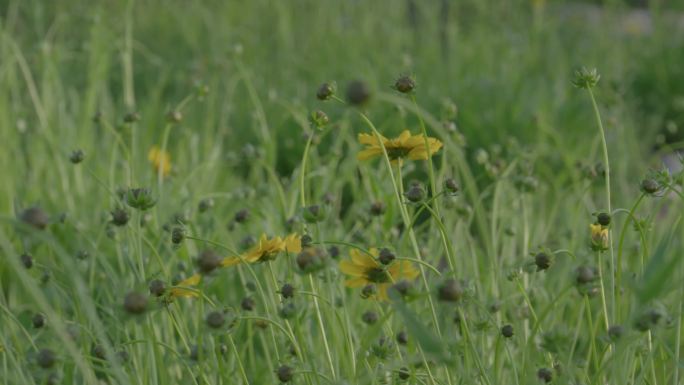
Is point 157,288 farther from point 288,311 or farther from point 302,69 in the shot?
point 302,69

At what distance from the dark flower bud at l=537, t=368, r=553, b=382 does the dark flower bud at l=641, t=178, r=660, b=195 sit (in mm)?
235

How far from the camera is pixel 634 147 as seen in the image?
8.81 ft

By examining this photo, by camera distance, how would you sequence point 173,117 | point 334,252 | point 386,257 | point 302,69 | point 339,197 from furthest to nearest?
1. point 302,69
2. point 339,197
3. point 173,117
4. point 334,252
5. point 386,257

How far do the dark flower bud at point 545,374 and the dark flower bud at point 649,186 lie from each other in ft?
0.77

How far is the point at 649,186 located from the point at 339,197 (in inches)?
44.7

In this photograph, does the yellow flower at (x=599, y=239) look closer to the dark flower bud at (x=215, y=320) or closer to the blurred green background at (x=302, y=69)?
the dark flower bud at (x=215, y=320)

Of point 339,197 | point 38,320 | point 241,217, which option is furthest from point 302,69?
point 38,320

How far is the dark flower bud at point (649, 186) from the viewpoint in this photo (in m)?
1.08

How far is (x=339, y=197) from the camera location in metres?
2.16

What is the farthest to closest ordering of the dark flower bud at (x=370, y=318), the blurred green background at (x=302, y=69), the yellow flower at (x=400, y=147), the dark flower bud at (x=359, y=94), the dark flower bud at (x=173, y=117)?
1. the blurred green background at (x=302, y=69)
2. the dark flower bud at (x=173, y=117)
3. the dark flower bud at (x=370, y=318)
4. the yellow flower at (x=400, y=147)
5. the dark flower bud at (x=359, y=94)

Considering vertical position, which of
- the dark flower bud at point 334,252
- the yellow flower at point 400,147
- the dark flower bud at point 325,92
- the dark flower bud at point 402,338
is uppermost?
the dark flower bud at point 325,92

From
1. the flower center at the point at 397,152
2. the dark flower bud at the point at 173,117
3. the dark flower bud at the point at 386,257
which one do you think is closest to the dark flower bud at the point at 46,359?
the dark flower bud at the point at 386,257

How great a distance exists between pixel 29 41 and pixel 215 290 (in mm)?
2382

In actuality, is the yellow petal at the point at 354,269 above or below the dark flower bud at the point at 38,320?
above
